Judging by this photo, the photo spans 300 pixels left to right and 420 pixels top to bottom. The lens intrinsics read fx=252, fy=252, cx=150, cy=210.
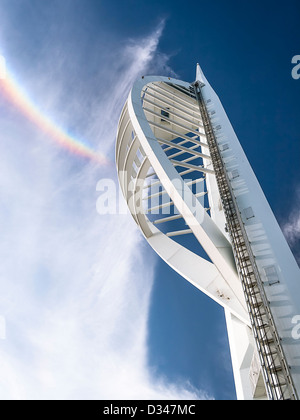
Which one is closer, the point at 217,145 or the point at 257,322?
the point at 257,322

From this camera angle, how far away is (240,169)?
26.6 feet

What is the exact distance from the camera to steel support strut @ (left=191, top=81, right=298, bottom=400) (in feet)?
11.8

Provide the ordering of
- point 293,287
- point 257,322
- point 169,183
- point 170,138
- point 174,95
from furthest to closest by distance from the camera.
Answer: point 170,138, point 174,95, point 169,183, point 293,287, point 257,322

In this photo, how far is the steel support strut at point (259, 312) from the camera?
11.8 feet

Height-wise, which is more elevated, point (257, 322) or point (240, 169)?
point (240, 169)

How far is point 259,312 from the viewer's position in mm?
4469

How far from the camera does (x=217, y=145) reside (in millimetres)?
9219

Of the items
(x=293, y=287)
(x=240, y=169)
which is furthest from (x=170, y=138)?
(x=293, y=287)
